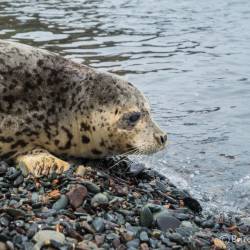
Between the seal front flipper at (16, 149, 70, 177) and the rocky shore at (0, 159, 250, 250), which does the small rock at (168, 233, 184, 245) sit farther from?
the seal front flipper at (16, 149, 70, 177)

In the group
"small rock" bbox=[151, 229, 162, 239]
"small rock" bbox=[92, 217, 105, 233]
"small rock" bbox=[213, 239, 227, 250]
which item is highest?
"small rock" bbox=[92, 217, 105, 233]

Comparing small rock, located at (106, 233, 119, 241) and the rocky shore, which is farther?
small rock, located at (106, 233, 119, 241)

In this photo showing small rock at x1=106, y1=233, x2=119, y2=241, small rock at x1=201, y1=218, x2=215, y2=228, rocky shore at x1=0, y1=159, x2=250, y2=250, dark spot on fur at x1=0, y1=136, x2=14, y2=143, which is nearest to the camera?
rocky shore at x1=0, y1=159, x2=250, y2=250

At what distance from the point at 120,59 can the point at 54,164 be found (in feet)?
24.5

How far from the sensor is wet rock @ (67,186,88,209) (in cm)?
460

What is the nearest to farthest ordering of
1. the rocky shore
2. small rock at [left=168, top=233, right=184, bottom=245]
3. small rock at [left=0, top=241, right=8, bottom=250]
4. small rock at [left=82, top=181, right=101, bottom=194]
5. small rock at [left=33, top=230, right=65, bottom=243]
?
small rock at [left=0, top=241, right=8, bottom=250] → small rock at [left=33, top=230, right=65, bottom=243] → the rocky shore → small rock at [left=168, top=233, right=184, bottom=245] → small rock at [left=82, top=181, right=101, bottom=194]

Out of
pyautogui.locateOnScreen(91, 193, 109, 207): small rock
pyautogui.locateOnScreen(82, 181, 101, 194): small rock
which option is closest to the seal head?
pyautogui.locateOnScreen(82, 181, 101, 194): small rock

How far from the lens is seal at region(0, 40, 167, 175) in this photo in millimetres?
5906

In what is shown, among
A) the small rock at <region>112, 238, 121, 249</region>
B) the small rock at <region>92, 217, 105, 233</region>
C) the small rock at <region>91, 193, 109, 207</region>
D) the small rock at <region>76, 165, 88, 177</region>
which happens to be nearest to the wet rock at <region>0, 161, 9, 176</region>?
the small rock at <region>76, 165, 88, 177</region>

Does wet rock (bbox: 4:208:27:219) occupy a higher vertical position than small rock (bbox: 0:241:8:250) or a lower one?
lower

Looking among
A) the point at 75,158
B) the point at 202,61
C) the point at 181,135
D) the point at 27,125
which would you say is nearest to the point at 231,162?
the point at 181,135

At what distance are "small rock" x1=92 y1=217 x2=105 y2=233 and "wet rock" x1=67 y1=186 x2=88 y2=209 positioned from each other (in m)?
0.31

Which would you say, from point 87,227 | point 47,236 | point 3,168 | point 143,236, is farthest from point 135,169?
point 47,236

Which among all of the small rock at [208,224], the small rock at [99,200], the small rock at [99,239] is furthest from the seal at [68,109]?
the small rock at [99,239]
